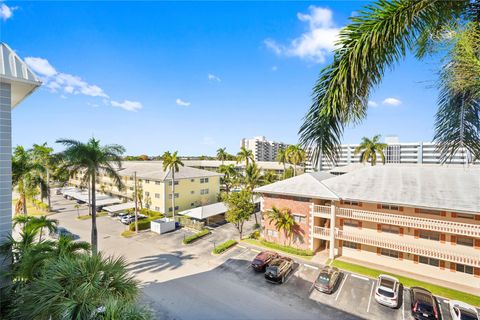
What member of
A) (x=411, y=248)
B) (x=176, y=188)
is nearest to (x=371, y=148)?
(x=411, y=248)

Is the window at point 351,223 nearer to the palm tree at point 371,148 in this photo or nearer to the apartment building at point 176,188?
the palm tree at point 371,148

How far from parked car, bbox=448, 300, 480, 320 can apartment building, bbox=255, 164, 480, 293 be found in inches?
163

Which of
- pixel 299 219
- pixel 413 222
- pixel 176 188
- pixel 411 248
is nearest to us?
pixel 411 248

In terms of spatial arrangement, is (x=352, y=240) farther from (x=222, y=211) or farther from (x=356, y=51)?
(x=356, y=51)

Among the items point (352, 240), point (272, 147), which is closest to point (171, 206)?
point (352, 240)

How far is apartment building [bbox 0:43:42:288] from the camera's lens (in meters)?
8.53

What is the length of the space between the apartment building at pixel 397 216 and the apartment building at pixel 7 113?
21.3 metres

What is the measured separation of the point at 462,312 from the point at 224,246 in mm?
19943

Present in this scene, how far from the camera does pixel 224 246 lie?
82.9 feet

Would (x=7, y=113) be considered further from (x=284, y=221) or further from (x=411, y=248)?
(x=411, y=248)

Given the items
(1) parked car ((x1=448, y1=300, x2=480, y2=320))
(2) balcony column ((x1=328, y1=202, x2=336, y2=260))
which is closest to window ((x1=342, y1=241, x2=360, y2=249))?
(2) balcony column ((x1=328, y1=202, x2=336, y2=260))

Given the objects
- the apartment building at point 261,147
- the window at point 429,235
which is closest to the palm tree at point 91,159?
the window at point 429,235

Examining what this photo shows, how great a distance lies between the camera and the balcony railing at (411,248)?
1729 cm

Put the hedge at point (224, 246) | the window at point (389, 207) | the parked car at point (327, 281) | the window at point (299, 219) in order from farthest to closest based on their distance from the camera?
1. the hedge at point (224, 246)
2. the window at point (299, 219)
3. the window at point (389, 207)
4. the parked car at point (327, 281)
